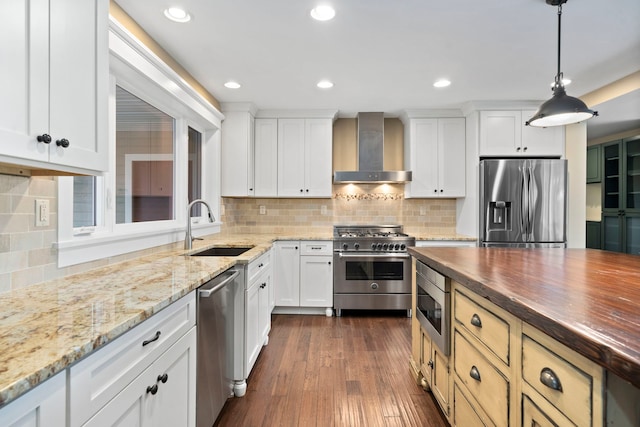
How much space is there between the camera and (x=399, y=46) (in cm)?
235

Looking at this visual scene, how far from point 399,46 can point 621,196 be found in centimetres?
459

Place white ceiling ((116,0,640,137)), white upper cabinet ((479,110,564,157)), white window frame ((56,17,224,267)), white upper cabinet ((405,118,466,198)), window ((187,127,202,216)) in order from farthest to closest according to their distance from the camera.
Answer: white upper cabinet ((405,118,466,198)) → white upper cabinet ((479,110,564,157)) → window ((187,127,202,216)) → white ceiling ((116,0,640,137)) → white window frame ((56,17,224,267))

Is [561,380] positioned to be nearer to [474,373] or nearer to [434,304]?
[474,373]

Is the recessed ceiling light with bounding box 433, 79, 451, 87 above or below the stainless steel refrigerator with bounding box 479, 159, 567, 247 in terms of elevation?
above

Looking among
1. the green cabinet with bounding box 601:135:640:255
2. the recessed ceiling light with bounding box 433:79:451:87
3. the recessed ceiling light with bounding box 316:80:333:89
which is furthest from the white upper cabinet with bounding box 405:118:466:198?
the green cabinet with bounding box 601:135:640:255

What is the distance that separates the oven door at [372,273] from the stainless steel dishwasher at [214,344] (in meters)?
1.74

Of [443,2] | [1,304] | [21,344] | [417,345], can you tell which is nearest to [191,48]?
[443,2]

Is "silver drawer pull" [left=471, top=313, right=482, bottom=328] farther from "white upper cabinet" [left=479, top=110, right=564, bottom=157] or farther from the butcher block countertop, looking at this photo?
"white upper cabinet" [left=479, top=110, right=564, bottom=157]

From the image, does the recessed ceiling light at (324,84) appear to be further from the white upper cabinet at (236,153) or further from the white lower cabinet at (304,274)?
the white lower cabinet at (304,274)

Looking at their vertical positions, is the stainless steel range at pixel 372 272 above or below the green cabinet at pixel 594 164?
below

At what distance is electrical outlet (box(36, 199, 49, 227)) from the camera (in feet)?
4.63

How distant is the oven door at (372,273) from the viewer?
11.6 ft

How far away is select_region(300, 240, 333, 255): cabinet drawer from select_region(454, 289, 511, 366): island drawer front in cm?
210

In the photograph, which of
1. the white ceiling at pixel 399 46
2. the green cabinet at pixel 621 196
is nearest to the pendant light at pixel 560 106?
the white ceiling at pixel 399 46
